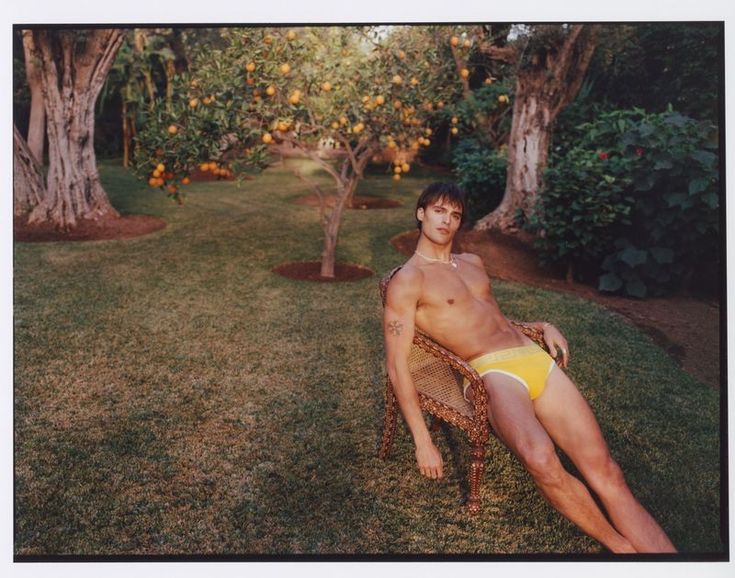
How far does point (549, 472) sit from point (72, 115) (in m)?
8.72

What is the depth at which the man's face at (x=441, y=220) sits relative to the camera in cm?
316

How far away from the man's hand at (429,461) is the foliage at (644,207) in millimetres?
4405

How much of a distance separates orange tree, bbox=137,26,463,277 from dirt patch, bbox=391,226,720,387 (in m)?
2.44

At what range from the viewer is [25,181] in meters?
9.34

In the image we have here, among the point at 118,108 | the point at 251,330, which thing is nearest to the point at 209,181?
the point at 118,108

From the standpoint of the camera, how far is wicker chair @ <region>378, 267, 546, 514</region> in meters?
3.00

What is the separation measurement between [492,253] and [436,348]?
5602mm

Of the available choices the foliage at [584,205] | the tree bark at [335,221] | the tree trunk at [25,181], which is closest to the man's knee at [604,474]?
the foliage at [584,205]

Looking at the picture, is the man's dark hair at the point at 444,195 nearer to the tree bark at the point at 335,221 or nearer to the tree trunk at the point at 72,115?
the tree bark at the point at 335,221

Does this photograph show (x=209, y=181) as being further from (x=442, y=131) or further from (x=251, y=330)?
(x=251, y=330)

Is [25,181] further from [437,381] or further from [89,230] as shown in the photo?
[437,381]

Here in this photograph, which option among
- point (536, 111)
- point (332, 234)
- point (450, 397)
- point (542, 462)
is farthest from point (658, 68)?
point (542, 462)

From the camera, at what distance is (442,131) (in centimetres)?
1877

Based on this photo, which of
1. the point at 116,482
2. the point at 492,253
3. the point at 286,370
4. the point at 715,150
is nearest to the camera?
the point at 116,482
